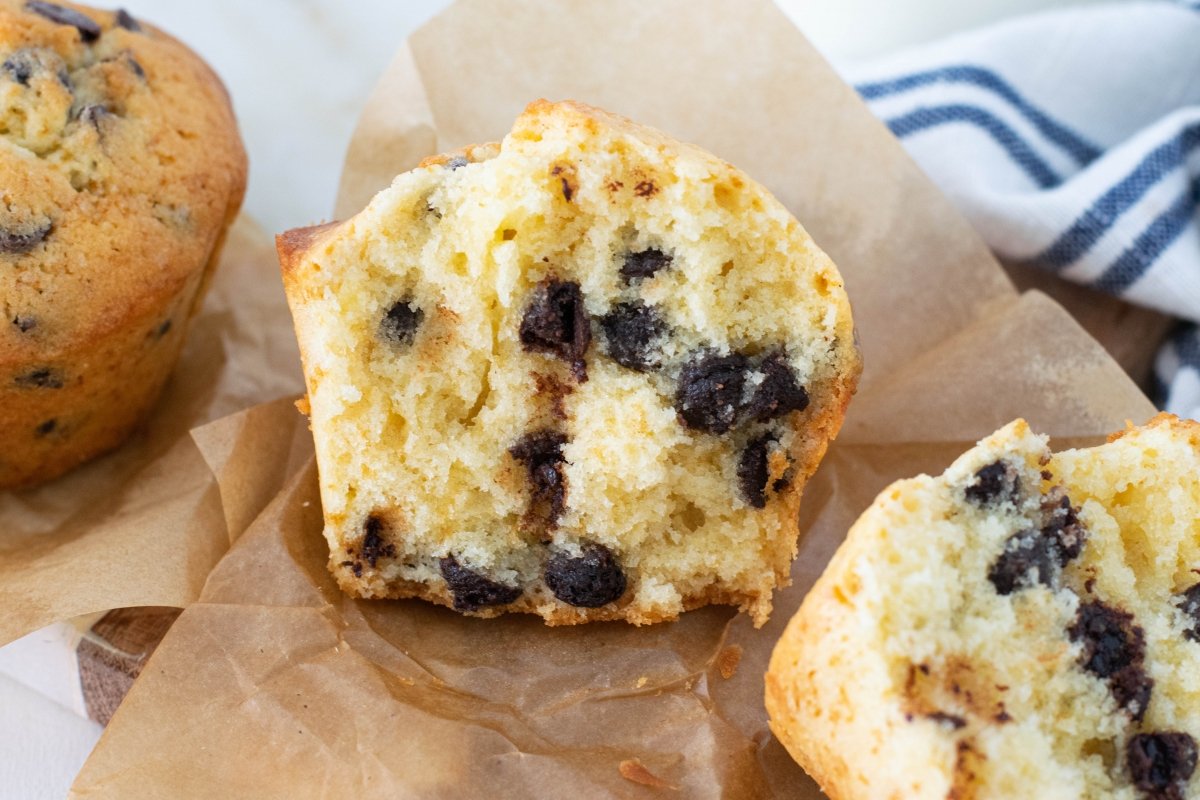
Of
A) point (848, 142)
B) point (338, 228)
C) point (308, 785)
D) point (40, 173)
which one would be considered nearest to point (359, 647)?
point (308, 785)

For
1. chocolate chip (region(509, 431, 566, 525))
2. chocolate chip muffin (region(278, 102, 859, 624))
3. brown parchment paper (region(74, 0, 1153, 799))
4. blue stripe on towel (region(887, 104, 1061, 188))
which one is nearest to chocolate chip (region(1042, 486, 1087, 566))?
chocolate chip muffin (region(278, 102, 859, 624))

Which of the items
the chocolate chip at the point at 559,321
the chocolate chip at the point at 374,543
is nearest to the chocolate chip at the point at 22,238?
the chocolate chip at the point at 374,543

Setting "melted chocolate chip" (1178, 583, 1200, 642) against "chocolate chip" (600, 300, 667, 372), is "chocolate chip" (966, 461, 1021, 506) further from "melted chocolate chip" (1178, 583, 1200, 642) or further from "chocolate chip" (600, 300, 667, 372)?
"chocolate chip" (600, 300, 667, 372)

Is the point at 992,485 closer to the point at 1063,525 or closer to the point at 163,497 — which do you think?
the point at 1063,525

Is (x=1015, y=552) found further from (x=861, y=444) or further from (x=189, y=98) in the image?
(x=189, y=98)

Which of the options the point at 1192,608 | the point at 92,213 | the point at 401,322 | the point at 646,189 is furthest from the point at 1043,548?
the point at 92,213
